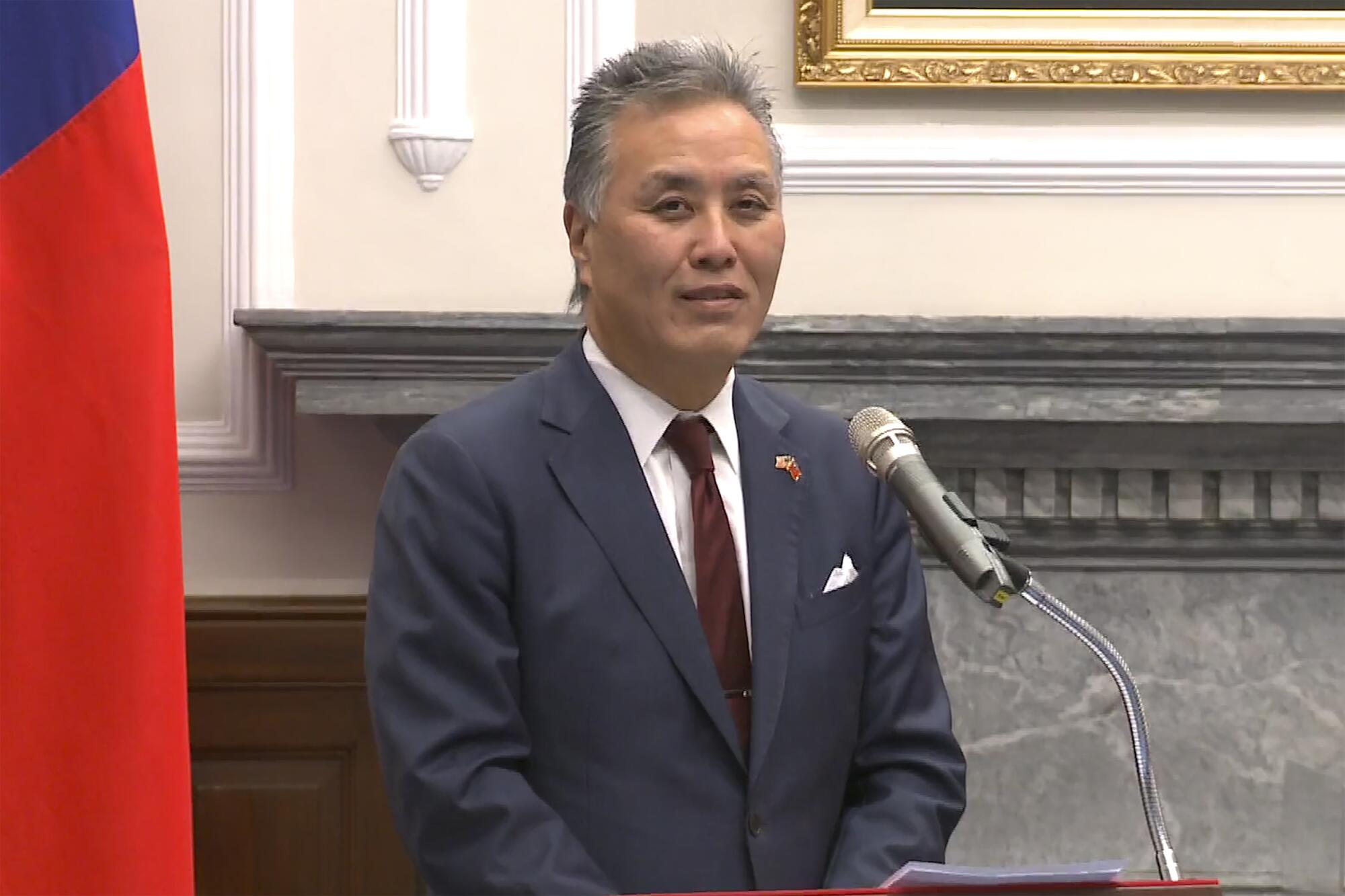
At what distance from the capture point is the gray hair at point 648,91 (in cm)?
186

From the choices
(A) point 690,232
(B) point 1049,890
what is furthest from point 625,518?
(B) point 1049,890

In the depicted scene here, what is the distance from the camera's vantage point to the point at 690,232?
6.00ft

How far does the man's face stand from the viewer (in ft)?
5.97

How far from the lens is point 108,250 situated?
1955 millimetres

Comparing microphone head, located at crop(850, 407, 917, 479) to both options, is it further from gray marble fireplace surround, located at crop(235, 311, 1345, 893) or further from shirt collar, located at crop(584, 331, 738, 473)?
gray marble fireplace surround, located at crop(235, 311, 1345, 893)

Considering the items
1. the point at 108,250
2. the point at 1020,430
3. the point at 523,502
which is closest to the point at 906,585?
the point at 523,502

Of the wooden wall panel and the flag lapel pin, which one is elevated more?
the flag lapel pin

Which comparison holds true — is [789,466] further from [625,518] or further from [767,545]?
[625,518]

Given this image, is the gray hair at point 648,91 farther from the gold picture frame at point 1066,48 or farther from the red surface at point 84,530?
the gold picture frame at point 1066,48

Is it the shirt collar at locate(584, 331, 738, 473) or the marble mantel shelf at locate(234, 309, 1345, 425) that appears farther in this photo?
the marble mantel shelf at locate(234, 309, 1345, 425)

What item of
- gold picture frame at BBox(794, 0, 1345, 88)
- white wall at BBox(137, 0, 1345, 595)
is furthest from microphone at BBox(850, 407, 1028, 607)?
gold picture frame at BBox(794, 0, 1345, 88)

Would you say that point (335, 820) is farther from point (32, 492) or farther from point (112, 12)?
point (112, 12)

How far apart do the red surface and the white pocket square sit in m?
0.81

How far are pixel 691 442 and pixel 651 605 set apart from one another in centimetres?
21
